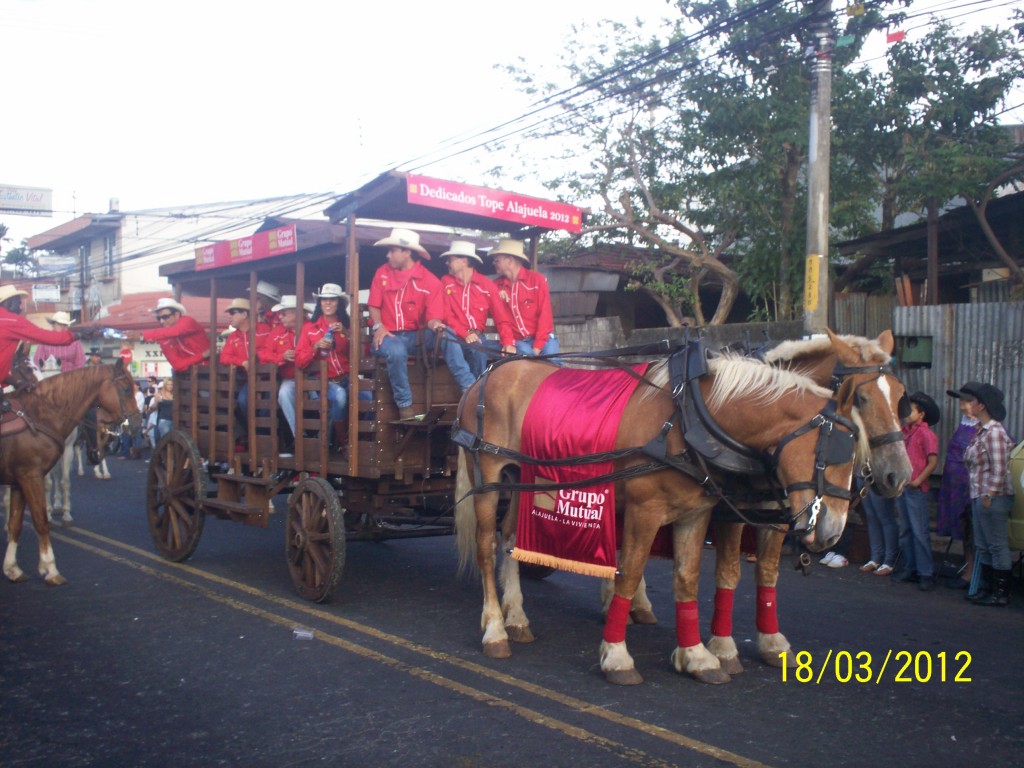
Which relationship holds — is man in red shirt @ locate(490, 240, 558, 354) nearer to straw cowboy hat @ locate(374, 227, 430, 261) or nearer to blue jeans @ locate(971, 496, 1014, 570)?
straw cowboy hat @ locate(374, 227, 430, 261)

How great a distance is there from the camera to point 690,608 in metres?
5.33

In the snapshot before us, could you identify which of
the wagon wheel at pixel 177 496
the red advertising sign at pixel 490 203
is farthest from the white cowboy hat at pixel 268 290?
the red advertising sign at pixel 490 203

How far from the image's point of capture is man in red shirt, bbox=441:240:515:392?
24.2ft

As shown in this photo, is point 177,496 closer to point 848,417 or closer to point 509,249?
point 509,249

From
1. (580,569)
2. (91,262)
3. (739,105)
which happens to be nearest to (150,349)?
(91,262)

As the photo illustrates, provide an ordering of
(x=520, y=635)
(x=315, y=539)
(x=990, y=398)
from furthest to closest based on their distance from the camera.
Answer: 1. (x=990, y=398)
2. (x=315, y=539)
3. (x=520, y=635)

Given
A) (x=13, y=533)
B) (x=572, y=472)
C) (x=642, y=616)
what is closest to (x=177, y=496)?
(x=13, y=533)

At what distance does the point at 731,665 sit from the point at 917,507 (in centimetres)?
366

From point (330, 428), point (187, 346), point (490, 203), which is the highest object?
point (490, 203)

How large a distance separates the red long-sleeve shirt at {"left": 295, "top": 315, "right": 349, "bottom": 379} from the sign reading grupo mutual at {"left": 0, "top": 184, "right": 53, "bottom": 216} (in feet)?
116

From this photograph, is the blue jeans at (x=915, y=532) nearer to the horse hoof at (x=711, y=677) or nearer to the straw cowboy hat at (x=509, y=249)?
the horse hoof at (x=711, y=677)

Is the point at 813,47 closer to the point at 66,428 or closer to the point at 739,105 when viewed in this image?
the point at 739,105

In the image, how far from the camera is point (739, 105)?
506 inches

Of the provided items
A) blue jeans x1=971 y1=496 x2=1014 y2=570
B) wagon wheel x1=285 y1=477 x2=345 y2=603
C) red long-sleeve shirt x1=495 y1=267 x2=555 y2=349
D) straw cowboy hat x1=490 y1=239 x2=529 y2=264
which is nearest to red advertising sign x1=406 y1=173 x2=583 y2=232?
straw cowboy hat x1=490 y1=239 x2=529 y2=264
